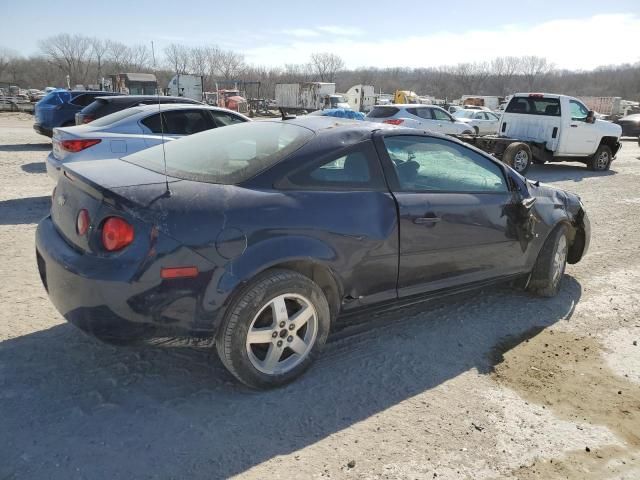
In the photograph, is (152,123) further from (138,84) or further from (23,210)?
(138,84)

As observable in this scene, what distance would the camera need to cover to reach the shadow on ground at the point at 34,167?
1004cm

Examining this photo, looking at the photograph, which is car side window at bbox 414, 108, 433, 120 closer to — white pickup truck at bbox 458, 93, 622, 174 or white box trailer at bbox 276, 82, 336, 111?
white pickup truck at bbox 458, 93, 622, 174

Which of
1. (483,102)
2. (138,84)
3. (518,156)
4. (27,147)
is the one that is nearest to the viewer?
(518,156)

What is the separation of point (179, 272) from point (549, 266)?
10.9 feet

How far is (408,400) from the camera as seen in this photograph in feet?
9.71

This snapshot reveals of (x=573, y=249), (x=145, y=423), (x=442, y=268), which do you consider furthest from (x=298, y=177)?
(x=573, y=249)

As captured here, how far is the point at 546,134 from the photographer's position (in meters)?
13.0

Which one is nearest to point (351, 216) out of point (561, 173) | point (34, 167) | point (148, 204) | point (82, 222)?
point (148, 204)

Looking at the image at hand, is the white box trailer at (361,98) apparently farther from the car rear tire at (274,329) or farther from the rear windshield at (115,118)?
the car rear tire at (274,329)

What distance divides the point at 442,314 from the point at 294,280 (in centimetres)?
177

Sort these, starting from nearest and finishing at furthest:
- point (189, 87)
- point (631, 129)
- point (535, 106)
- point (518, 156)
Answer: point (518, 156)
point (535, 106)
point (631, 129)
point (189, 87)

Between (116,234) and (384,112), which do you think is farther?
(384,112)

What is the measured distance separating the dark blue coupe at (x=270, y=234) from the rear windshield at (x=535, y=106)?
10.4 metres

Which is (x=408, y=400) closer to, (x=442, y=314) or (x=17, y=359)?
(x=442, y=314)
